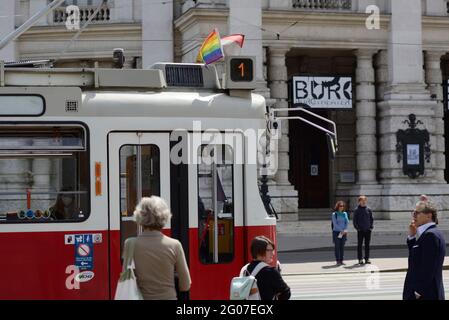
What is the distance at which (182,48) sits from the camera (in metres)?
32.6

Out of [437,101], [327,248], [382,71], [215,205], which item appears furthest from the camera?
[437,101]

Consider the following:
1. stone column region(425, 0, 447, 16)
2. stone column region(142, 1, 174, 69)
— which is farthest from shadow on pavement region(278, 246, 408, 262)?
stone column region(425, 0, 447, 16)

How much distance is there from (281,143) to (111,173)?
21.8 metres

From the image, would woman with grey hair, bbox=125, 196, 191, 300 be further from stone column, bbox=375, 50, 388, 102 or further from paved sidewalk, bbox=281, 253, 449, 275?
stone column, bbox=375, 50, 388, 102

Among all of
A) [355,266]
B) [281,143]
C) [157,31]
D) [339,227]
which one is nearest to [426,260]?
[339,227]

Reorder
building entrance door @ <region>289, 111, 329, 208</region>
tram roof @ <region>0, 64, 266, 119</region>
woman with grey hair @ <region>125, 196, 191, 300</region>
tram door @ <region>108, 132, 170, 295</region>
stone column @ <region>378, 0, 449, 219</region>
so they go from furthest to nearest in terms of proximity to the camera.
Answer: building entrance door @ <region>289, 111, 329, 208</region>
stone column @ <region>378, 0, 449, 219</region>
tram roof @ <region>0, 64, 266, 119</region>
tram door @ <region>108, 132, 170, 295</region>
woman with grey hair @ <region>125, 196, 191, 300</region>

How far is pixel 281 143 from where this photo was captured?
31.2 m

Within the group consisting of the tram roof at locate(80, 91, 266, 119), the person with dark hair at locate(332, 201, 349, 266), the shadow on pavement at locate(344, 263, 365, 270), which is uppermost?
the tram roof at locate(80, 91, 266, 119)

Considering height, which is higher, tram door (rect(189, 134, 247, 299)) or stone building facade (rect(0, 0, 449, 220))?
stone building facade (rect(0, 0, 449, 220))

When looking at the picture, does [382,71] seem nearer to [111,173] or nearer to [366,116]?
[366,116]

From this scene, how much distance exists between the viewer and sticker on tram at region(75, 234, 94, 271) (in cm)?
961

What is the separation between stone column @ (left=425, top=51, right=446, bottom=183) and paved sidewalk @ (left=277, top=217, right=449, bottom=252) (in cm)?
219

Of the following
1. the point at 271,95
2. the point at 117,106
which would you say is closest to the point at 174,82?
the point at 117,106
